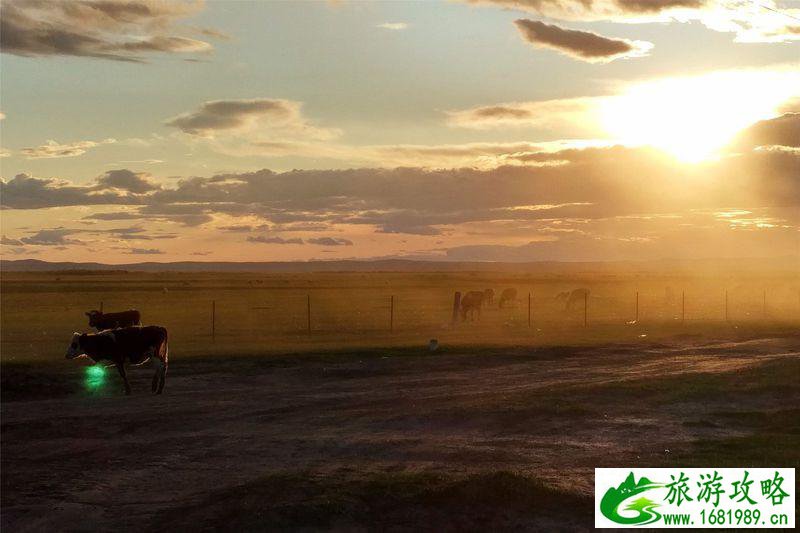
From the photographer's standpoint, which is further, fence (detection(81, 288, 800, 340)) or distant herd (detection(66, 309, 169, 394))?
fence (detection(81, 288, 800, 340))

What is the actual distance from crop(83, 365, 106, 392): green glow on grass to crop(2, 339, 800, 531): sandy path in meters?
1.12

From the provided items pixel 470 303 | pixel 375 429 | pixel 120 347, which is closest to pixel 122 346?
pixel 120 347

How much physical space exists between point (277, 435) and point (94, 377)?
35.6 feet

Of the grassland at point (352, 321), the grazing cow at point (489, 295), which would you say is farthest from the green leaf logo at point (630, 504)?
the grazing cow at point (489, 295)

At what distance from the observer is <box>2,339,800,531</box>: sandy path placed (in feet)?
45.9

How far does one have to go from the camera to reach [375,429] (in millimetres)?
18531

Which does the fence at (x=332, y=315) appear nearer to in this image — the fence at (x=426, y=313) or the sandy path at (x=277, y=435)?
the fence at (x=426, y=313)

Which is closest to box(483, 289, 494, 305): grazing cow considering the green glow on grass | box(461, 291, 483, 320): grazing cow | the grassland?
the grassland

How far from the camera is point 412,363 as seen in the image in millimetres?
30734

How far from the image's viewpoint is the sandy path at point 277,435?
13977 mm

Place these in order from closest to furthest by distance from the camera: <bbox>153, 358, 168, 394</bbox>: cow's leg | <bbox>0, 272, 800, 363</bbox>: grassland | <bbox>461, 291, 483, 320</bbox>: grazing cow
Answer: <bbox>153, 358, 168, 394</bbox>: cow's leg
<bbox>0, 272, 800, 363</bbox>: grassland
<bbox>461, 291, 483, 320</bbox>: grazing cow

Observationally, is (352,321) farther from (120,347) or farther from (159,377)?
(159,377)

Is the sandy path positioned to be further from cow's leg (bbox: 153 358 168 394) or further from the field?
cow's leg (bbox: 153 358 168 394)

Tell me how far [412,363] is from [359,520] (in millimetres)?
18745
